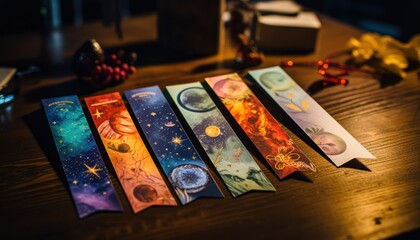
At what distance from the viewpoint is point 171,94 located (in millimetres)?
1137

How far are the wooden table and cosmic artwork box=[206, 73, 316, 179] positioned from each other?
0.09 feet

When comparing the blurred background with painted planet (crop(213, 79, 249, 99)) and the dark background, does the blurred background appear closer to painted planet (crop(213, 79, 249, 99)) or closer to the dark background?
the dark background

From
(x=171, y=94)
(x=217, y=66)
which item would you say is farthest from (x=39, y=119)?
(x=217, y=66)

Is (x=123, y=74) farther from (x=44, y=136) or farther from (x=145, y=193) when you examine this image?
(x=145, y=193)

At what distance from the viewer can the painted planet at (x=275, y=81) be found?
121 centimetres

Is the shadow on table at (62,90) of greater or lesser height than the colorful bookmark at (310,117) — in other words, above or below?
below

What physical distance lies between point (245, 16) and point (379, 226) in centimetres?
77

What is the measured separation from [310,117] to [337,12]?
7.15ft

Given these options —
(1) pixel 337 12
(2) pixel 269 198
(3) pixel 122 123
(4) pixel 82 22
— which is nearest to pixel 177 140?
(3) pixel 122 123

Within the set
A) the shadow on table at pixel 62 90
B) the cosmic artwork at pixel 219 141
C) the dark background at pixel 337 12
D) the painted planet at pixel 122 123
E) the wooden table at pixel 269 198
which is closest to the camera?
the wooden table at pixel 269 198

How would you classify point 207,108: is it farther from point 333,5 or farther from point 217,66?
point 333,5

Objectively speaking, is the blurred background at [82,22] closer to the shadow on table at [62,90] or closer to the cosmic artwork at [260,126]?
the shadow on table at [62,90]

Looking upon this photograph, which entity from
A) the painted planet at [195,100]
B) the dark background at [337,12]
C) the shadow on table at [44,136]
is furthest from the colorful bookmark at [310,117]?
the dark background at [337,12]

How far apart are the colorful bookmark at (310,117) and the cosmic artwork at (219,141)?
0.53 ft
